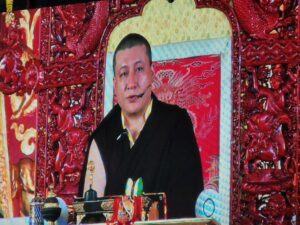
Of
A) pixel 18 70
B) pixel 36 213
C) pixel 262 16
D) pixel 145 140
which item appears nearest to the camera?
pixel 36 213

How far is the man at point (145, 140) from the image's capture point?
5484 millimetres

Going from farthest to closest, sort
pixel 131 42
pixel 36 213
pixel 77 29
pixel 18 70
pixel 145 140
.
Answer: pixel 18 70
pixel 77 29
pixel 131 42
pixel 145 140
pixel 36 213

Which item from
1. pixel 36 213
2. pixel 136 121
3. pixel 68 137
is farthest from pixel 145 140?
pixel 36 213

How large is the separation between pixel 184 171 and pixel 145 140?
10.7 inches

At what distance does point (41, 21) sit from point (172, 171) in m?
1.15

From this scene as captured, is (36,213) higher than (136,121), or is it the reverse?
(136,121)

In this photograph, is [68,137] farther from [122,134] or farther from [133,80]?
[133,80]

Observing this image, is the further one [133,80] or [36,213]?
[133,80]

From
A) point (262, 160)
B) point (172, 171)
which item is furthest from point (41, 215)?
point (262, 160)

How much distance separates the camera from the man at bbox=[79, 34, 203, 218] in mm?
5484

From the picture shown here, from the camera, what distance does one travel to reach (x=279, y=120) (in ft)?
17.3

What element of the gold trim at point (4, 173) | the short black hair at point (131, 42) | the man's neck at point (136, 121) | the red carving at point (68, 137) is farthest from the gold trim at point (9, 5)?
the man's neck at point (136, 121)

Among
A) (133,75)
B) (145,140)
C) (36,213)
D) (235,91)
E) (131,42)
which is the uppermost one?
(131,42)

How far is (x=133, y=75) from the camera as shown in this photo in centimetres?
571
